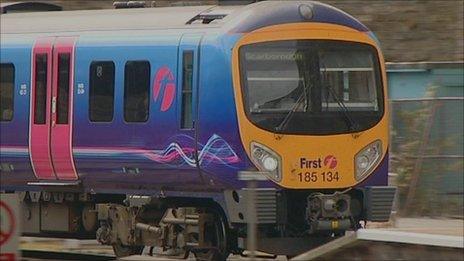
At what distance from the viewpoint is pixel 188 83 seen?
14672 millimetres

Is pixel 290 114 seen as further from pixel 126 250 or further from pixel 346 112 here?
pixel 126 250

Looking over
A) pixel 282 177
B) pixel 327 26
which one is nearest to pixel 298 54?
pixel 327 26

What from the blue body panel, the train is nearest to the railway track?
the train

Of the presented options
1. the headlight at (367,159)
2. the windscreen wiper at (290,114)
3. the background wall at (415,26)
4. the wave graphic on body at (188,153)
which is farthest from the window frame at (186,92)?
the background wall at (415,26)

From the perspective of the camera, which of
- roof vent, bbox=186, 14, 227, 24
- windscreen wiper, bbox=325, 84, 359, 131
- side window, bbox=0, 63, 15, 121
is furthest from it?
side window, bbox=0, 63, 15, 121

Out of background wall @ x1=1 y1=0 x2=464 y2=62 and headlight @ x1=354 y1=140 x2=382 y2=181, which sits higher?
background wall @ x1=1 y1=0 x2=464 y2=62

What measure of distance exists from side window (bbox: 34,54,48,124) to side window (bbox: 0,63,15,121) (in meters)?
0.49

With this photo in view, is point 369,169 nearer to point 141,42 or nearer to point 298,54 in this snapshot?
point 298,54

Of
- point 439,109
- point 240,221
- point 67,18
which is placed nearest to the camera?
point 240,221

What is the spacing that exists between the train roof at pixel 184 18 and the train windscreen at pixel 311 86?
29 centimetres

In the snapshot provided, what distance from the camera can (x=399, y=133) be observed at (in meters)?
20.2

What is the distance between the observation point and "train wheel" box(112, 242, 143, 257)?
16.0 meters

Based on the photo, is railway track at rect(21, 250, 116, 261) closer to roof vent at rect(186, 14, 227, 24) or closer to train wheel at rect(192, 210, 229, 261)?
train wheel at rect(192, 210, 229, 261)

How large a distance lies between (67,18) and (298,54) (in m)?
3.57
